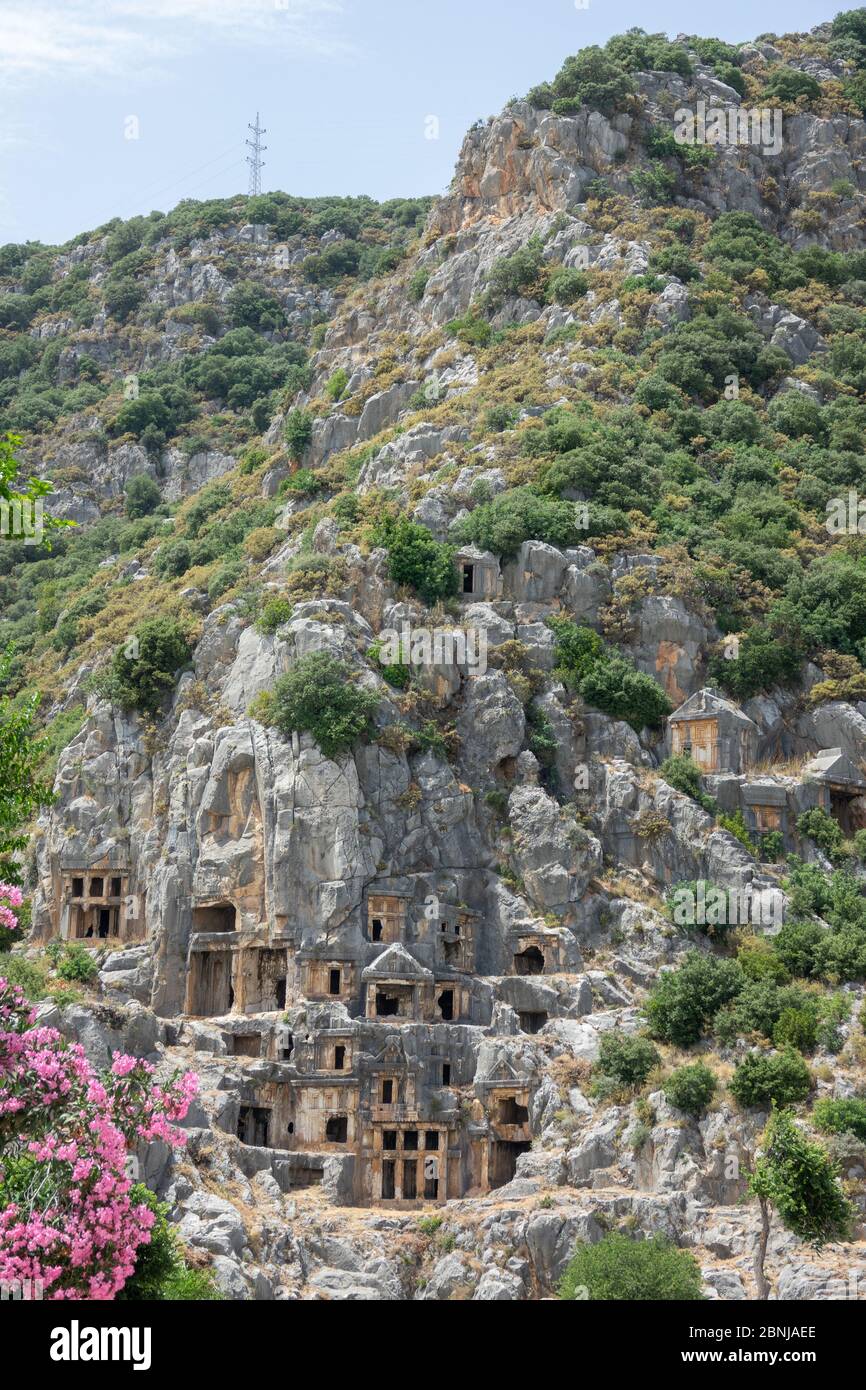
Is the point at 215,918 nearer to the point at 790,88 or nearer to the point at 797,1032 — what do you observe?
the point at 797,1032

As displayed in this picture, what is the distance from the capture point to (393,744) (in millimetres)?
72500

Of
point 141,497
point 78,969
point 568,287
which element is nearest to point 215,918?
point 78,969

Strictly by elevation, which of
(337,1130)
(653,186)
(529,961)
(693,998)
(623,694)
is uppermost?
(653,186)

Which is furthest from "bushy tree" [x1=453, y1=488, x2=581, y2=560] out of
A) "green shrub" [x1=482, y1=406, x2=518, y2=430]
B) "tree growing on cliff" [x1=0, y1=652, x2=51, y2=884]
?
"tree growing on cliff" [x1=0, y1=652, x2=51, y2=884]

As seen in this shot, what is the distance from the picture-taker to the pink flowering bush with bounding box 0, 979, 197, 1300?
901 inches

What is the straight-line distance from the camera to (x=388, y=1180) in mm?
64812

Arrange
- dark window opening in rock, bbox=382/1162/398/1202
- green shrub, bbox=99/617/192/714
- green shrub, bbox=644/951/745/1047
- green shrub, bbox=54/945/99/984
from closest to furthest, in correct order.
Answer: green shrub, bbox=644/951/745/1047 → green shrub, bbox=54/945/99/984 → dark window opening in rock, bbox=382/1162/398/1202 → green shrub, bbox=99/617/192/714

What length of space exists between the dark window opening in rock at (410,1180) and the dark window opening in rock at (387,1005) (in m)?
6.26

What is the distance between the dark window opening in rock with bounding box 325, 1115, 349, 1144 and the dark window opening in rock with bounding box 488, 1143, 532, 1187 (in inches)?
234

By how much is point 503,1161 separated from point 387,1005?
801cm

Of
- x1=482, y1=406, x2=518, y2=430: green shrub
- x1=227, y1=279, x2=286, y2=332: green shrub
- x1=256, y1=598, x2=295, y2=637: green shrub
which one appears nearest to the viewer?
x1=256, y1=598, x2=295, y2=637: green shrub

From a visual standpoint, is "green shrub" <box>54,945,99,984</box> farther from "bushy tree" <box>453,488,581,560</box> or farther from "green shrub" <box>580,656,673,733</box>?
"bushy tree" <box>453,488,581,560</box>
